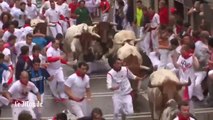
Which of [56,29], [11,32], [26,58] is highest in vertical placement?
[56,29]

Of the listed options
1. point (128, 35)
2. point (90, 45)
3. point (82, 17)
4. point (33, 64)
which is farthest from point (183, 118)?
point (82, 17)

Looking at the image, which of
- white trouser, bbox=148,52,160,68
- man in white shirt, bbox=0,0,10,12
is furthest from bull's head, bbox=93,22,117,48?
man in white shirt, bbox=0,0,10,12

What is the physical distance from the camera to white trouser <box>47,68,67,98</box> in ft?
62.6

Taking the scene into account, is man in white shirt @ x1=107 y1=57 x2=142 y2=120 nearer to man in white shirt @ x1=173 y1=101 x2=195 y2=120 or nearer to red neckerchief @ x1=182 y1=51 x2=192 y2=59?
red neckerchief @ x1=182 y1=51 x2=192 y2=59

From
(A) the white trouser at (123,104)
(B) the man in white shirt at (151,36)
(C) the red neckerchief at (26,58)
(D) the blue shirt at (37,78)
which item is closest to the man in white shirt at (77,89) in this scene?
(D) the blue shirt at (37,78)

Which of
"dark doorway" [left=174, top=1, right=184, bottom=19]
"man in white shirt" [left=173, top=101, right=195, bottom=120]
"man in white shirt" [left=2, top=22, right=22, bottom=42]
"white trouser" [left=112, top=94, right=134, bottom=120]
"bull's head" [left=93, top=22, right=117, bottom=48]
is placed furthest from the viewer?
"dark doorway" [left=174, top=1, right=184, bottom=19]

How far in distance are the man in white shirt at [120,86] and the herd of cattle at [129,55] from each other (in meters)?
0.52

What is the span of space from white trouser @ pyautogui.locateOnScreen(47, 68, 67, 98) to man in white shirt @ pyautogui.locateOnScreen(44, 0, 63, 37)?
6.06 meters

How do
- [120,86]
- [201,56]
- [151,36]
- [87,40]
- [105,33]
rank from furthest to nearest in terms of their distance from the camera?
[151,36], [105,33], [87,40], [201,56], [120,86]

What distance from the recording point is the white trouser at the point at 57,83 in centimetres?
1909

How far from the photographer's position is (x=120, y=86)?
1675 cm

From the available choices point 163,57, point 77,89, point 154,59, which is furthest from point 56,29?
point 77,89

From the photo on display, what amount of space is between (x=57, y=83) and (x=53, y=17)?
21.6ft

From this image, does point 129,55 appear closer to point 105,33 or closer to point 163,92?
point 163,92
